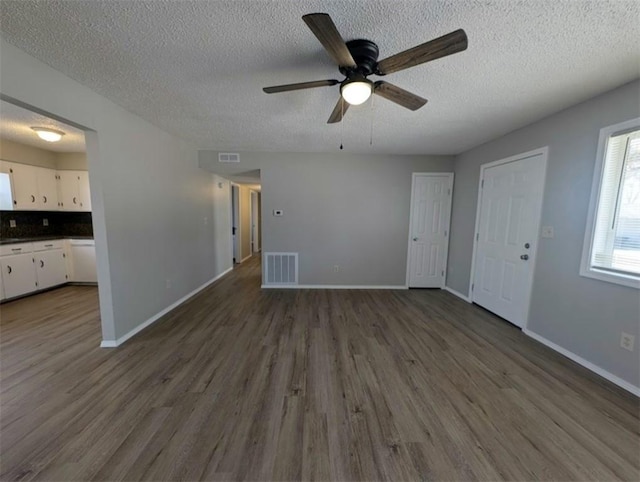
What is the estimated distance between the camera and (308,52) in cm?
166

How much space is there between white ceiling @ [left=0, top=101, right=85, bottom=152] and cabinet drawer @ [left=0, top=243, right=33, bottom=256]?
1.59 m

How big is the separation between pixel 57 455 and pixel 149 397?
50 centimetres

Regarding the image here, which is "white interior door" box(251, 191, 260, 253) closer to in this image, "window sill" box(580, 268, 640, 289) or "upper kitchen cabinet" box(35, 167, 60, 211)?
"upper kitchen cabinet" box(35, 167, 60, 211)

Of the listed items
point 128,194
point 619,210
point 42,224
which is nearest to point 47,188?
point 42,224

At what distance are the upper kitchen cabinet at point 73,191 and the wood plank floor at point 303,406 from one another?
88.5 inches

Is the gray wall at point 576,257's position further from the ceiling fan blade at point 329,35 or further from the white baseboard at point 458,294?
the ceiling fan blade at point 329,35

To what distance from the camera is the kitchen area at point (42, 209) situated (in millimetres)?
3484

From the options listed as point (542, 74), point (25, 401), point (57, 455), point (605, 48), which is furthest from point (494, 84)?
point (25, 401)

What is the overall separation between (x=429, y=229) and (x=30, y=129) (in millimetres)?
6191

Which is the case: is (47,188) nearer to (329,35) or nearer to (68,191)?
(68,191)

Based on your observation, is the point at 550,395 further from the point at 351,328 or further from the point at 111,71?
the point at 111,71

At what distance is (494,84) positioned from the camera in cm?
203

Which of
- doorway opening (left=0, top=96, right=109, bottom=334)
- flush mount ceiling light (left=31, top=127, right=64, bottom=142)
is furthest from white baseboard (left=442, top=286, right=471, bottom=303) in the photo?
flush mount ceiling light (left=31, top=127, right=64, bottom=142)

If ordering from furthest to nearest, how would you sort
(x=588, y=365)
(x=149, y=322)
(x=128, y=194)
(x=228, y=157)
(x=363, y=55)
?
(x=228, y=157) → (x=149, y=322) → (x=128, y=194) → (x=588, y=365) → (x=363, y=55)
